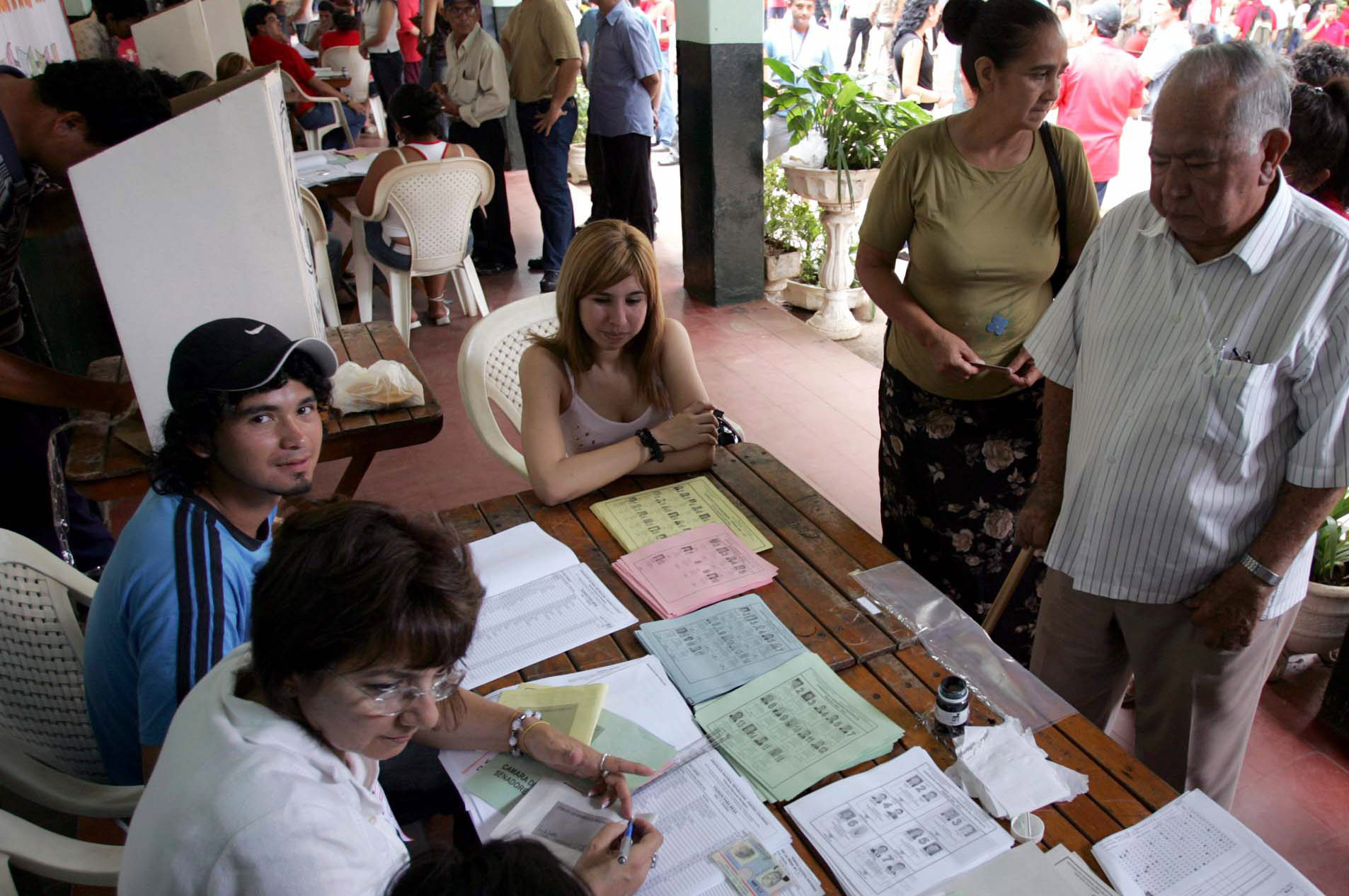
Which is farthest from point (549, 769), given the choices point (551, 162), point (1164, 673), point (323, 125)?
point (323, 125)

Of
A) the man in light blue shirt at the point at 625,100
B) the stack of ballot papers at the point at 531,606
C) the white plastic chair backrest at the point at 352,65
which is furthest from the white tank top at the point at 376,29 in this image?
the stack of ballot papers at the point at 531,606

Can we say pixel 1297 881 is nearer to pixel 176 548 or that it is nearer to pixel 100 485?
pixel 176 548

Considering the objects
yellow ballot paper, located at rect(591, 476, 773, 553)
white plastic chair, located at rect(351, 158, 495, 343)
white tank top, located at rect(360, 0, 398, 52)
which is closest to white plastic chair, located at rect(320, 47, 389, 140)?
white tank top, located at rect(360, 0, 398, 52)

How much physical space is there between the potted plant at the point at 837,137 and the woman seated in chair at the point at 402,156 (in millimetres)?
1682

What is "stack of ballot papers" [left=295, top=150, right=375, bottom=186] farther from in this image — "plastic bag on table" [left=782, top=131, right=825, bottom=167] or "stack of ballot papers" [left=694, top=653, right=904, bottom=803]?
"stack of ballot papers" [left=694, top=653, right=904, bottom=803]

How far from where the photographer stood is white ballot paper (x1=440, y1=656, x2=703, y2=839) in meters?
1.22

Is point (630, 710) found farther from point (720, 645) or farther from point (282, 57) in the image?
point (282, 57)

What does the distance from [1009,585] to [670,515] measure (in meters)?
0.76

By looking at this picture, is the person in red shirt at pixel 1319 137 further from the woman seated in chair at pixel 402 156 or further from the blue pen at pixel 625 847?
the woman seated in chair at pixel 402 156

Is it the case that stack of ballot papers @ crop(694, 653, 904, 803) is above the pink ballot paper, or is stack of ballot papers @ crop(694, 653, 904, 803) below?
above

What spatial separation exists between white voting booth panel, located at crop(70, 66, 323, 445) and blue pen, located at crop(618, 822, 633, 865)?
4.79ft

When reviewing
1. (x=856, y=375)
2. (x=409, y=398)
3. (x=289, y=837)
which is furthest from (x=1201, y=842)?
(x=856, y=375)

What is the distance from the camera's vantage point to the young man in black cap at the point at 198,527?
1215mm

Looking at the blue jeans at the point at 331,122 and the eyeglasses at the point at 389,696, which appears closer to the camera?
the eyeglasses at the point at 389,696
